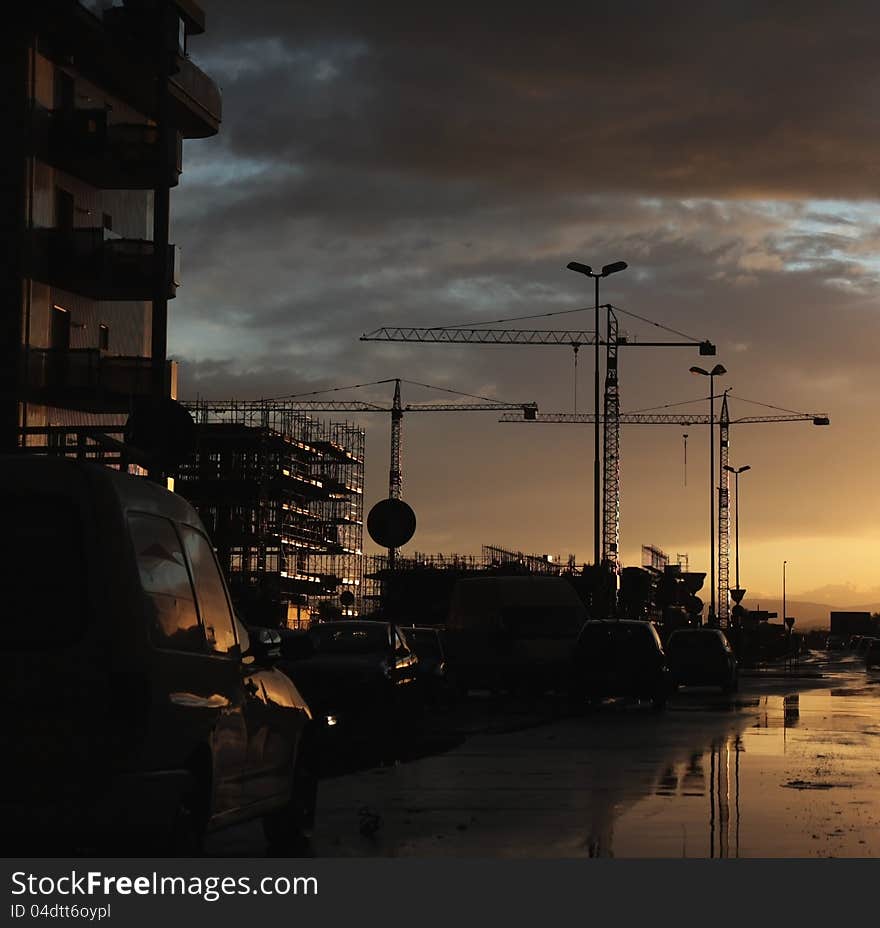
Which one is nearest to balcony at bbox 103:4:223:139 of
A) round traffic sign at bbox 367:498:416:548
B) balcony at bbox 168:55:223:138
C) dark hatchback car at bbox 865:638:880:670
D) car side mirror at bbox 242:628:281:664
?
balcony at bbox 168:55:223:138

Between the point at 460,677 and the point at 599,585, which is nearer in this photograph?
the point at 460,677

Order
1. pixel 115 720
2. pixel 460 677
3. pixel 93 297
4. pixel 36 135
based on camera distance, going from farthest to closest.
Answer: pixel 93 297
pixel 36 135
pixel 460 677
pixel 115 720

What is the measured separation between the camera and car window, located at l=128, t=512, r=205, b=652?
27.1 feet

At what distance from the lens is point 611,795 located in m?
15.0

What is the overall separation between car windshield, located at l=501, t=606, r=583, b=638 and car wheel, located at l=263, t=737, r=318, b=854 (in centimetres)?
2604

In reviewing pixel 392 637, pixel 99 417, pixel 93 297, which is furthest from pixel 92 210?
pixel 392 637

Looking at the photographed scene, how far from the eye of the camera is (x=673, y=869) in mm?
9961

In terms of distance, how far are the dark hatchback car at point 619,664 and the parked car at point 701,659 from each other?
8624 mm

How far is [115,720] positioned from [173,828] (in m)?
0.74

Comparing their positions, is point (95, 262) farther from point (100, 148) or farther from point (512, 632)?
point (512, 632)

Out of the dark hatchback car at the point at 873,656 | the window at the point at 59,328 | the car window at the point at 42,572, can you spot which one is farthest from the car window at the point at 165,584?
the dark hatchback car at the point at 873,656

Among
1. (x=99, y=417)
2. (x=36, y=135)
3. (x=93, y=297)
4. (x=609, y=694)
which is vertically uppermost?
(x=36, y=135)

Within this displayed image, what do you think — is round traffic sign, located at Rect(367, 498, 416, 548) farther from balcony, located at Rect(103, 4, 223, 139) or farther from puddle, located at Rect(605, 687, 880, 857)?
balcony, located at Rect(103, 4, 223, 139)

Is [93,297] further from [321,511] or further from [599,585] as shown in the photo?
[321,511]
